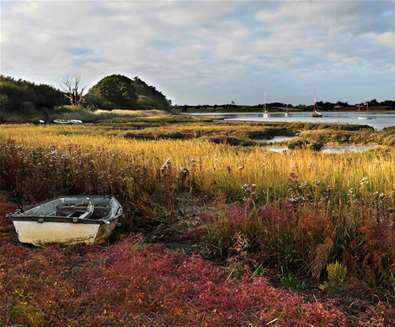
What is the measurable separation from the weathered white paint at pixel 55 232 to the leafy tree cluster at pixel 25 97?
1755 inches

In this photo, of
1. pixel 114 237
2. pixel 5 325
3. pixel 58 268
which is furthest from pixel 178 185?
pixel 5 325

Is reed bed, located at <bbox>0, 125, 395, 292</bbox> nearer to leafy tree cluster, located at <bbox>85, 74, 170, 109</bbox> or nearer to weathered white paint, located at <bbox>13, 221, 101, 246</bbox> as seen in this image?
weathered white paint, located at <bbox>13, 221, 101, 246</bbox>

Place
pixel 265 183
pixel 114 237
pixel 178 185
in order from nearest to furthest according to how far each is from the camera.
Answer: pixel 114 237 → pixel 265 183 → pixel 178 185

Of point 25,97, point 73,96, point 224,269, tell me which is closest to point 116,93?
point 73,96

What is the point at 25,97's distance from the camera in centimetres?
5375

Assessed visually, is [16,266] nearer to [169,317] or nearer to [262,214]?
[169,317]

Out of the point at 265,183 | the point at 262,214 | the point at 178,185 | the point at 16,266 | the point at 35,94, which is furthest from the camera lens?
the point at 35,94

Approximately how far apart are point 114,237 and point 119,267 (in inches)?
80.3

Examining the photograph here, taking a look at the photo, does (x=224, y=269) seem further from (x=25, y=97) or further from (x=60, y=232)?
(x=25, y=97)

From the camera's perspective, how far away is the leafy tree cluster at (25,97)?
49.7 meters

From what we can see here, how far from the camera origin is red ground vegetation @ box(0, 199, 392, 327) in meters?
4.33

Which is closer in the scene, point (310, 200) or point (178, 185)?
point (310, 200)

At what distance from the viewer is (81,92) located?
7919 cm

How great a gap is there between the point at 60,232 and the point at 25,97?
5106cm
